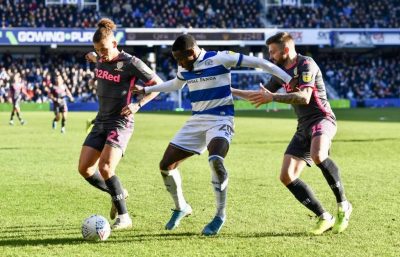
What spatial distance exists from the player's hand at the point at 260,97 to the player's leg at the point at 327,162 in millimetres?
1013

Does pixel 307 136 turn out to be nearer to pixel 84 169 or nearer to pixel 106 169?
pixel 106 169

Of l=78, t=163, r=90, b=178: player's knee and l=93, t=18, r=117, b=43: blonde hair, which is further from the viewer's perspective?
l=78, t=163, r=90, b=178: player's knee

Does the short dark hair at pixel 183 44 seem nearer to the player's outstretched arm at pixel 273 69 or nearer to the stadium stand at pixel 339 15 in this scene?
the player's outstretched arm at pixel 273 69

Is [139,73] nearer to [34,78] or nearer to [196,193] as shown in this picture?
[196,193]

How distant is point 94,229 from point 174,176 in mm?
1398

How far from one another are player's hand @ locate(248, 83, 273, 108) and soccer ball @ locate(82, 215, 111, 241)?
2.16 meters

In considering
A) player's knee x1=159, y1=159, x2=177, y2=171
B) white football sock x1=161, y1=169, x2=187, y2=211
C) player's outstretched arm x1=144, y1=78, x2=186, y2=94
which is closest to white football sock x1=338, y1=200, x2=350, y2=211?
white football sock x1=161, y1=169, x2=187, y2=211

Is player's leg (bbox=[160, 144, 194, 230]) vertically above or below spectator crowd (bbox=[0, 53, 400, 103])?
above

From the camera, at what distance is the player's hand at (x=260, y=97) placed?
26.5 feet

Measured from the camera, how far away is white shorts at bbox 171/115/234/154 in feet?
28.6

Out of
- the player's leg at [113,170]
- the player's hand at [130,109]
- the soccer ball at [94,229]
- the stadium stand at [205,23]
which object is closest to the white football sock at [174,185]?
the player's leg at [113,170]

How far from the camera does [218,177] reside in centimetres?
848

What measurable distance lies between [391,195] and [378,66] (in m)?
54.7

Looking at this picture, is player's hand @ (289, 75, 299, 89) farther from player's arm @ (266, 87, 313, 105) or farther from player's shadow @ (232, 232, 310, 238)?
player's shadow @ (232, 232, 310, 238)
